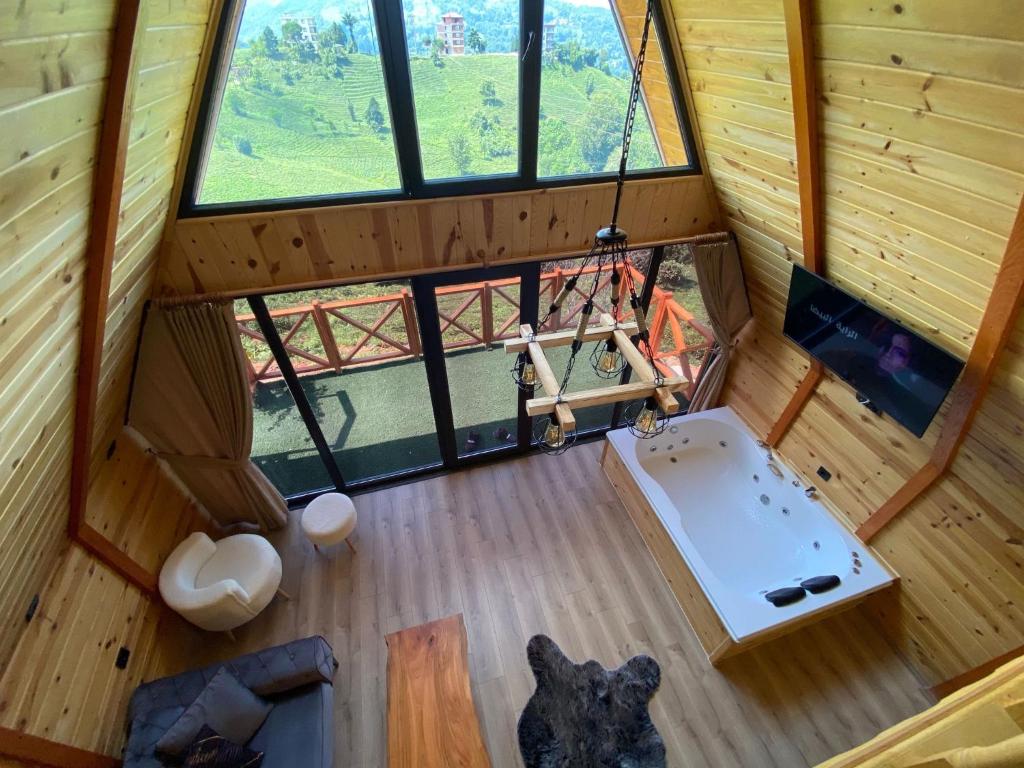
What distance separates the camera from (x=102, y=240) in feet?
5.36

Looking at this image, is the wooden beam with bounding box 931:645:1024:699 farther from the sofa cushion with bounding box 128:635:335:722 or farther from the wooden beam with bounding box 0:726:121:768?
the wooden beam with bounding box 0:726:121:768

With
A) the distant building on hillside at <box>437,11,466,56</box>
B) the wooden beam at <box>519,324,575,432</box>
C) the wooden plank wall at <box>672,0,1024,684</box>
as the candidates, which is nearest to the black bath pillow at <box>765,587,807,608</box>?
the wooden plank wall at <box>672,0,1024,684</box>

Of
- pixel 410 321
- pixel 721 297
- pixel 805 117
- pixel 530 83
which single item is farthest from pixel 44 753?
pixel 721 297

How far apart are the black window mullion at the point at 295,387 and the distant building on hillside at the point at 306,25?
4.59ft

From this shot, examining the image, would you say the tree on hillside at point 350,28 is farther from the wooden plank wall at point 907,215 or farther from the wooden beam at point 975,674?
the wooden beam at point 975,674

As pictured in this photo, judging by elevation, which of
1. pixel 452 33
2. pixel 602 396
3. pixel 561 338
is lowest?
pixel 602 396

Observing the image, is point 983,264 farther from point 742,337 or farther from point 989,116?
point 742,337

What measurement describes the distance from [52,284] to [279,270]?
3.96 ft

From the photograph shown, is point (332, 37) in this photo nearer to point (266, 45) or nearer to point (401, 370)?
point (266, 45)

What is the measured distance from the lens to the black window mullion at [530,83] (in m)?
2.34

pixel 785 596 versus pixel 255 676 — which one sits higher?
pixel 255 676

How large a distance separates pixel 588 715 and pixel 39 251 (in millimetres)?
3312

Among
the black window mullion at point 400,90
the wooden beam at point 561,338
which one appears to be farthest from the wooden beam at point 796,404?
the black window mullion at point 400,90

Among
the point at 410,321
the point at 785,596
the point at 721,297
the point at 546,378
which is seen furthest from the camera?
the point at 721,297
